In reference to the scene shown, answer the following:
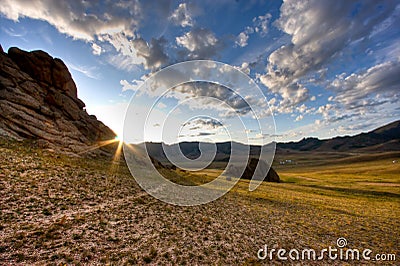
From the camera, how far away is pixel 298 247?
14422 mm

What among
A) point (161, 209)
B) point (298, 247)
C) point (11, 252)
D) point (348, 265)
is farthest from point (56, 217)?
point (348, 265)

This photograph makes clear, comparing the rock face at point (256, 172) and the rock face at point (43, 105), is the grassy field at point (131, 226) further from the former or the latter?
the rock face at point (256, 172)

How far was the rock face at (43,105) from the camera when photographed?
119 ft

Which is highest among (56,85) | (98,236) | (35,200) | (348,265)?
(56,85)

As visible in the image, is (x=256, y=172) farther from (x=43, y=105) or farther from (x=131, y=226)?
(x=43, y=105)

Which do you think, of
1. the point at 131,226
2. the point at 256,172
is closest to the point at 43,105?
the point at 131,226

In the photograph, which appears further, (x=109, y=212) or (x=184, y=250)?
(x=109, y=212)

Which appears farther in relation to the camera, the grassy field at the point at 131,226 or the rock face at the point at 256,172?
the rock face at the point at 256,172

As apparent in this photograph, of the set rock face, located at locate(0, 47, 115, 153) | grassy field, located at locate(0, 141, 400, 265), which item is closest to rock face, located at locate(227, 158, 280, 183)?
rock face, located at locate(0, 47, 115, 153)

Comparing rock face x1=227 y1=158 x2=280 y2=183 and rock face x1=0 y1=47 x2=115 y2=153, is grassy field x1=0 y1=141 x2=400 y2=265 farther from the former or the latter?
rock face x1=227 y1=158 x2=280 y2=183

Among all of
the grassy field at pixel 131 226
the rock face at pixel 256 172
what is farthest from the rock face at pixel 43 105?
the rock face at pixel 256 172

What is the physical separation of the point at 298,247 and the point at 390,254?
275 inches

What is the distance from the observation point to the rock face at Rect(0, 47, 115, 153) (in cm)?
3628

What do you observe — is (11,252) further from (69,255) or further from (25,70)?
(25,70)
